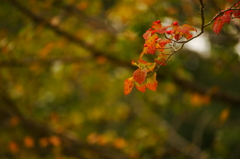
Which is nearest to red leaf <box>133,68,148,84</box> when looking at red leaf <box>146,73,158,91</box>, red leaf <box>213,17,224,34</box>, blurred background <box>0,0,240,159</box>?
red leaf <box>146,73,158,91</box>

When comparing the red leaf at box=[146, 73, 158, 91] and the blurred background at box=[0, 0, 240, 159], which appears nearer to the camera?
the red leaf at box=[146, 73, 158, 91]

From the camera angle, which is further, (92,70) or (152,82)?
(92,70)

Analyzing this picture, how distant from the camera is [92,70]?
330 cm

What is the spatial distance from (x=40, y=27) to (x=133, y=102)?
9.30 ft

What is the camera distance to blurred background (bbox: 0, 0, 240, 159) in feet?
7.48

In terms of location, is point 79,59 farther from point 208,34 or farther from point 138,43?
point 208,34

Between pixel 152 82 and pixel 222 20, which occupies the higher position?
pixel 222 20

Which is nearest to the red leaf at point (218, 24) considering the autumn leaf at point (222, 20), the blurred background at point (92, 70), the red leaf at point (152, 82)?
the autumn leaf at point (222, 20)

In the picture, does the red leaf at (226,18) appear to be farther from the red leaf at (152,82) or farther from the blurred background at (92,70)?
the blurred background at (92,70)

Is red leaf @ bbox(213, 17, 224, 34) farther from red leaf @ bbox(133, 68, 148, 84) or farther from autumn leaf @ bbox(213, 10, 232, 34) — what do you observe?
red leaf @ bbox(133, 68, 148, 84)

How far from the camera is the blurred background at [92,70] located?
228 cm

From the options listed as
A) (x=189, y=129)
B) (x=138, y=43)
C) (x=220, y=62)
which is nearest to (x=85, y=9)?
(x=138, y=43)

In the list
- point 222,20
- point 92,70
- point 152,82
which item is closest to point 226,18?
point 222,20

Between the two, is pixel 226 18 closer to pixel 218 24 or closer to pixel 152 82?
pixel 218 24
